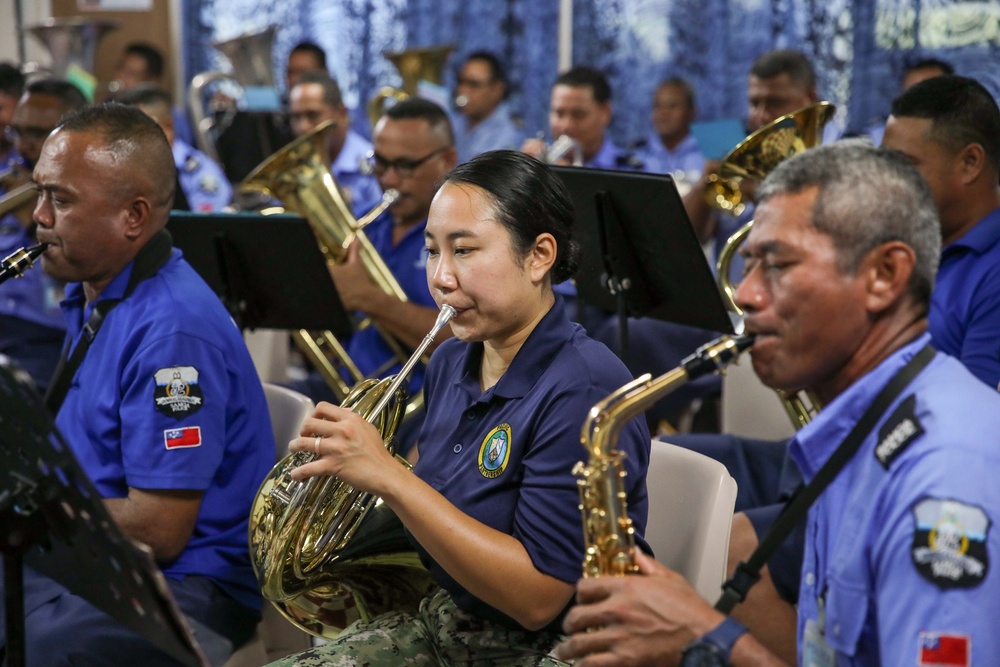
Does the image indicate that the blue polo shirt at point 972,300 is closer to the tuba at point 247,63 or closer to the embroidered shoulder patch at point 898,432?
the embroidered shoulder patch at point 898,432

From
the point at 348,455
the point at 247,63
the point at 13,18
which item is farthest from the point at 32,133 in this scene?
the point at 13,18

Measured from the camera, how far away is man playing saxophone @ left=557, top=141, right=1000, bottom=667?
1.24 meters

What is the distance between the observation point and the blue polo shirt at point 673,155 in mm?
6686

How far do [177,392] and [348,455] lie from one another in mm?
598

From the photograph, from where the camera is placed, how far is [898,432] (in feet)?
4.23

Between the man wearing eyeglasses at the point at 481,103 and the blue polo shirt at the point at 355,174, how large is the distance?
779mm

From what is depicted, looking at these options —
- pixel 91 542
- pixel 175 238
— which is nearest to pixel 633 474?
pixel 91 542

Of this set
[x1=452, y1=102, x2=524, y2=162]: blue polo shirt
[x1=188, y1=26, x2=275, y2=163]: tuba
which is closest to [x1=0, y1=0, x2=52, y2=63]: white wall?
[x1=188, y1=26, x2=275, y2=163]: tuba

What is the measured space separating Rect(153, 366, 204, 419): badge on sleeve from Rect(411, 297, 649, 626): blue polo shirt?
492 mm

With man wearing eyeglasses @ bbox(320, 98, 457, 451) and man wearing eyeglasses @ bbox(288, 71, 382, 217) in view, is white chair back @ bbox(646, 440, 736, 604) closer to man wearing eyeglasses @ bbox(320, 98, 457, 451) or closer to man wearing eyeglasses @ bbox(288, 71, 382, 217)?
man wearing eyeglasses @ bbox(320, 98, 457, 451)

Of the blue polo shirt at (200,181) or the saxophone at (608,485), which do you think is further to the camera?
the blue polo shirt at (200,181)

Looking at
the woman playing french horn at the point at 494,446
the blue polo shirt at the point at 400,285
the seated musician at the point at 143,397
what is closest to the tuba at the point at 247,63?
the blue polo shirt at the point at 400,285

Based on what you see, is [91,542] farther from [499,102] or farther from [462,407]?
[499,102]

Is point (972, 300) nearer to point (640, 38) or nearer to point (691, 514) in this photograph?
point (691, 514)
